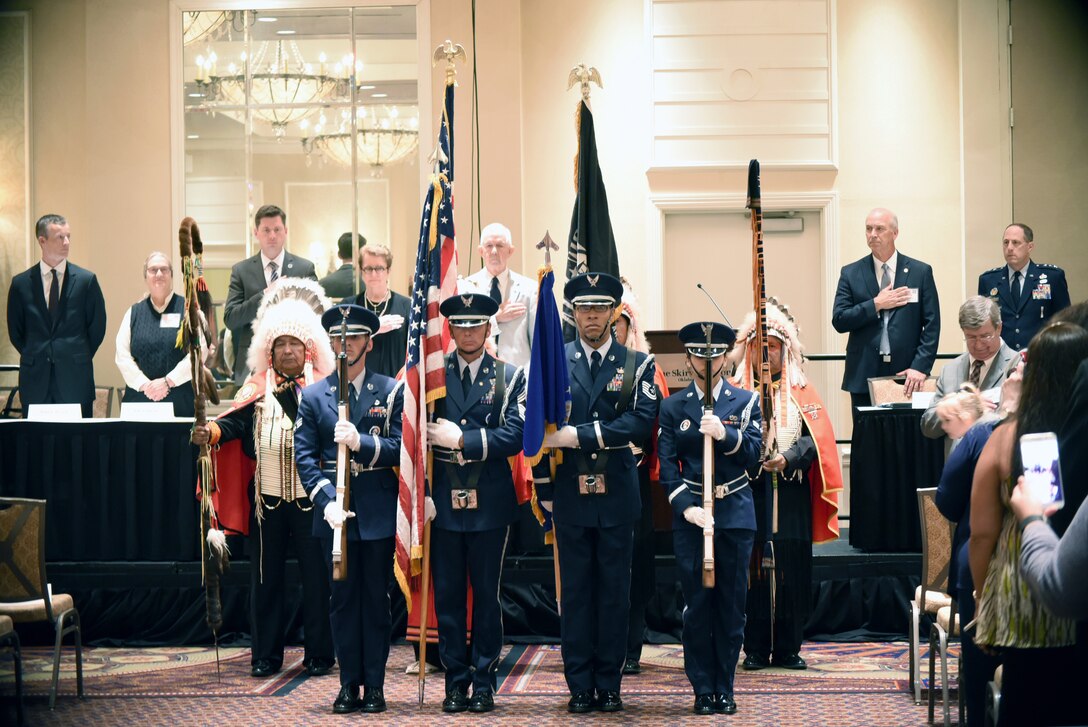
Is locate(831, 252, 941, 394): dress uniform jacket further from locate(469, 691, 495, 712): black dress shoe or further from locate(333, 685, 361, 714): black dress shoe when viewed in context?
locate(333, 685, 361, 714): black dress shoe

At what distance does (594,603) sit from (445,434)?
1004mm

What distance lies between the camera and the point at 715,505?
6004 millimetres

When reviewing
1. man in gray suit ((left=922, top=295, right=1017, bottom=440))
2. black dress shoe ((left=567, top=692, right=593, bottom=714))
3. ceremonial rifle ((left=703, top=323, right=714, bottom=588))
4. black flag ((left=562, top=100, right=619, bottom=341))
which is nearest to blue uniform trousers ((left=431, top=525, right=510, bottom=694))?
black dress shoe ((left=567, top=692, right=593, bottom=714))

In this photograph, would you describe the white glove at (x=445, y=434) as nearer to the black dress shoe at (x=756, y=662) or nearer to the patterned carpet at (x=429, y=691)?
the patterned carpet at (x=429, y=691)

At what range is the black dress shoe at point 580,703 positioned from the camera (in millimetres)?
5898

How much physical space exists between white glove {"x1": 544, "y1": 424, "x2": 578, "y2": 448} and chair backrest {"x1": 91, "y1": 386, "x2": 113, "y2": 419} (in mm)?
4907

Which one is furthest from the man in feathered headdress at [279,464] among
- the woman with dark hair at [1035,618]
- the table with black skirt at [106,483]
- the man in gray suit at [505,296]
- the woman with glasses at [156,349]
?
the woman with dark hair at [1035,618]

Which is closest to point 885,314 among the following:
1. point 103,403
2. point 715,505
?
point 715,505

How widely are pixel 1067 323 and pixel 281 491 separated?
4.32 metres

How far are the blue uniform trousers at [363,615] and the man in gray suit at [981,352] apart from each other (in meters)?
2.82

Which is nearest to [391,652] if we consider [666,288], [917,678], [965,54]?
[917,678]

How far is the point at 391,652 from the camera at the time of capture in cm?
734

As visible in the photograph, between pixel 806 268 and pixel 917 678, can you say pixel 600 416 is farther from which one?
pixel 806 268

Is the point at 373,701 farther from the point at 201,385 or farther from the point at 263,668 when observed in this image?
the point at 201,385
